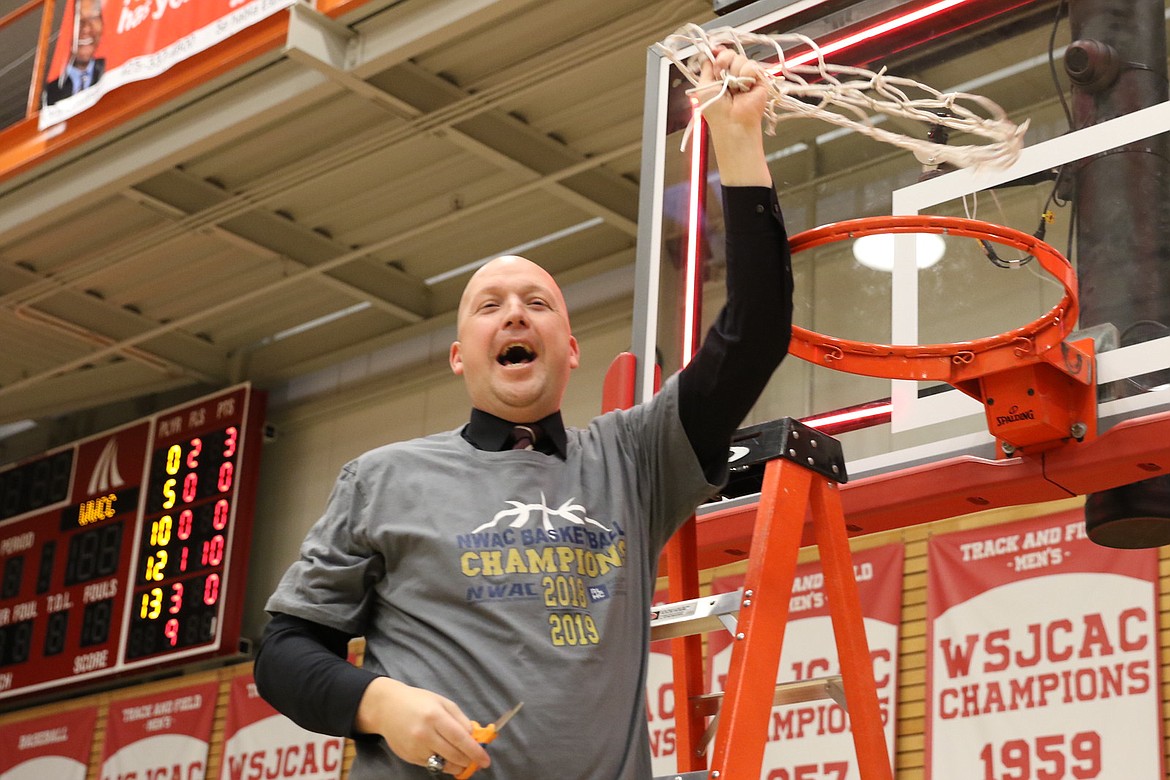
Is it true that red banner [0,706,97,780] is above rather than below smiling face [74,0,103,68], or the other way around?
below

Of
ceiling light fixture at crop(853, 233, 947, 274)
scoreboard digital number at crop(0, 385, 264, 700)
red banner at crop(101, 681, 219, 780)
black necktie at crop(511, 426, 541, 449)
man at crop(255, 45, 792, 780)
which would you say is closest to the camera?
man at crop(255, 45, 792, 780)

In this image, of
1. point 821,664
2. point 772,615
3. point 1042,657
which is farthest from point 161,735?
point 772,615

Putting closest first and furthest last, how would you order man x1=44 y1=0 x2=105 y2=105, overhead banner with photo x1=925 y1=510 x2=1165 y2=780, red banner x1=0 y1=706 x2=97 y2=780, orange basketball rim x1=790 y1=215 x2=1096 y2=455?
orange basketball rim x1=790 y1=215 x2=1096 y2=455
overhead banner with photo x1=925 y1=510 x2=1165 y2=780
man x1=44 y1=0 x2=105 y2=105
red banner x1=0 y1=706 x2=97 y2=780

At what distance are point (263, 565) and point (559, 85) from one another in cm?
405

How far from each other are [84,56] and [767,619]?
603cm

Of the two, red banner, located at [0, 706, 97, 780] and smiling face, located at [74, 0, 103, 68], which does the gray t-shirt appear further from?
red banner, located at [0, 706, 97, 780]

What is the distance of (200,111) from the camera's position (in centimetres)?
722

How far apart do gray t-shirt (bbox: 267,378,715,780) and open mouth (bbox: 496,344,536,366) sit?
0.14 meters

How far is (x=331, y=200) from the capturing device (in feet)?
27.4

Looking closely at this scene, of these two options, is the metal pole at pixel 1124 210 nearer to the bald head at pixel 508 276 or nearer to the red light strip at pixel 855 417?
the red light strip at pixel 855 417

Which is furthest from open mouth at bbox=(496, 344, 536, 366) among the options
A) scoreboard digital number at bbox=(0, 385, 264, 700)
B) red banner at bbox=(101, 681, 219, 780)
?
red banner at bbox=(101, 681, 219, 780)

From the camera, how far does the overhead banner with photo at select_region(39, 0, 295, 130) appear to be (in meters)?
6.55

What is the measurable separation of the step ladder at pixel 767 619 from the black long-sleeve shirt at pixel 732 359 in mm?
477

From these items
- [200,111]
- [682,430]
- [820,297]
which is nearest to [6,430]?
[200,111]
